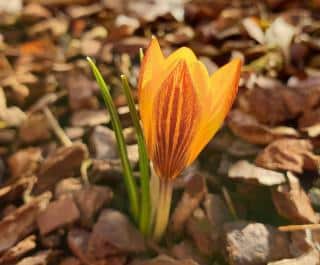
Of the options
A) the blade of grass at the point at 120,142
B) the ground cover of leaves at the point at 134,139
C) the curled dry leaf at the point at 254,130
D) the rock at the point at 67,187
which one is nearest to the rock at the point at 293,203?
the ground cover of leaves at the point at 134,139

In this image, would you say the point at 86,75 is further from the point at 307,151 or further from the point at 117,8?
the point at 307,151

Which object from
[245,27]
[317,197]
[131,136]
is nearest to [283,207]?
[317,197]

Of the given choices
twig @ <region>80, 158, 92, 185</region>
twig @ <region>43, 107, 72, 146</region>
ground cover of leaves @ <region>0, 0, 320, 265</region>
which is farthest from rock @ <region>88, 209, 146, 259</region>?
twig @ <region>43, 107, 72, 146</region>

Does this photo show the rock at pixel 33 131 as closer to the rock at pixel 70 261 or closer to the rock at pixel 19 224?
the rock at pixel 19 224

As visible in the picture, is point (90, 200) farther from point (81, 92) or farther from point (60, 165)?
point (81, 92)

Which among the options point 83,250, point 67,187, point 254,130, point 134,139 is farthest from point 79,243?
point 254,130
